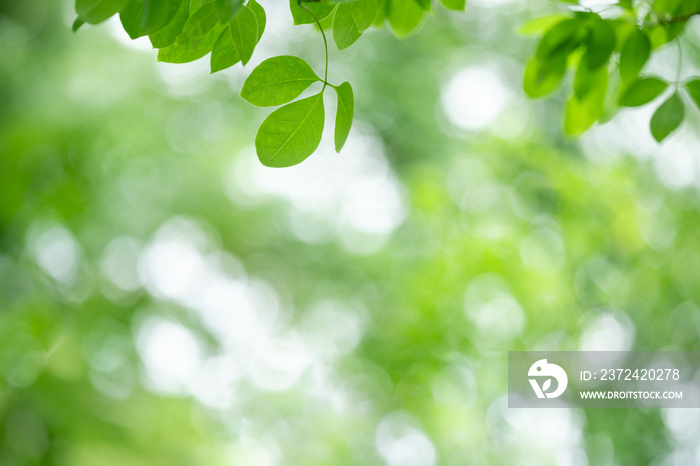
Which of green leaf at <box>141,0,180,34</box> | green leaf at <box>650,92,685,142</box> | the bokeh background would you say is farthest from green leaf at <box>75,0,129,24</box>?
the bokeh background

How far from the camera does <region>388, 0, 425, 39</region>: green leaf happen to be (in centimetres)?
57

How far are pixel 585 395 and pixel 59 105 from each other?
2.63 meters

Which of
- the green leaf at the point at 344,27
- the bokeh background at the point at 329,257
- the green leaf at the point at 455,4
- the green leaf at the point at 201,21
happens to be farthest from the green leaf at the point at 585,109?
the bokeh background at the point at 329,257

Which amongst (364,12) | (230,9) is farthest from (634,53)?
(230,9)

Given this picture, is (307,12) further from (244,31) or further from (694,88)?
(694,88)

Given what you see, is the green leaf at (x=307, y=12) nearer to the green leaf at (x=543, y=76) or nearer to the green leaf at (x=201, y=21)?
the green leaf at (x=201, y=21)

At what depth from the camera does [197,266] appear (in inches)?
123

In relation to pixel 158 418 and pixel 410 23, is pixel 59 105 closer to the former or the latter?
pixel 158 418

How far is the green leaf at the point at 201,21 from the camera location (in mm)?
394

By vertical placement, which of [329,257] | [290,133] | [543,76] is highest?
[543,76]

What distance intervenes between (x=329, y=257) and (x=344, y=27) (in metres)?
2.80

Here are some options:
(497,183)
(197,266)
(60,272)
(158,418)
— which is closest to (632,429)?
(497,183)

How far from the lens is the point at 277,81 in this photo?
1.46 ft

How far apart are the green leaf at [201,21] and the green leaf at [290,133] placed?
0.07 meters
